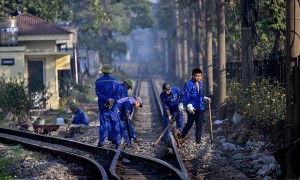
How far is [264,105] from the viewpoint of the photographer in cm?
1614

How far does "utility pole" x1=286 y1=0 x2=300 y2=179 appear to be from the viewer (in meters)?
11.0

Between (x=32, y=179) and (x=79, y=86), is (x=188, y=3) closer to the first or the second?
(x=79, y=86)

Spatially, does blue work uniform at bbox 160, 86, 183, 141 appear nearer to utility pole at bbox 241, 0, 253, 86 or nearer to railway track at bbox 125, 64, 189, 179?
railway track at bbox 125, 64, 189, 179

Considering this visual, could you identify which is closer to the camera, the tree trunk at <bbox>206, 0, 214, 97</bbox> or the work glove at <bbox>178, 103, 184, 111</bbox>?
the work glove at <bbox>178, 103, 184, 111</bbox>

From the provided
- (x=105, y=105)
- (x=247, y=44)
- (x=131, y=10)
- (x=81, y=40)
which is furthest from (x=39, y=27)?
(x=131, y=10)

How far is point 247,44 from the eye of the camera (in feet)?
63.5

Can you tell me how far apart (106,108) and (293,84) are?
17.8 ft

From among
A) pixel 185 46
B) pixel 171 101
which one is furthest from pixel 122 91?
pixel 185 46

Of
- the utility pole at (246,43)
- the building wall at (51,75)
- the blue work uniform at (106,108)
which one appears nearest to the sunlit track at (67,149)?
the blue work uniform at (106,108)

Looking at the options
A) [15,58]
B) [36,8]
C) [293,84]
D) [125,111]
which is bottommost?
[125,111]

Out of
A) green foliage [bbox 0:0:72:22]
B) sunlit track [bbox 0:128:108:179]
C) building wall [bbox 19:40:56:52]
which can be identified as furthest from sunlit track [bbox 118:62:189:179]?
green foliage [bbox 0:0:72:22]

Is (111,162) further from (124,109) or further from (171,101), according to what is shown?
(171,101)

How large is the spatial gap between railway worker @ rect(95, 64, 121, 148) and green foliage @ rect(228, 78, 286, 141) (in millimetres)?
3433

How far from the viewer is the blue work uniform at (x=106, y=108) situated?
15125 mm
